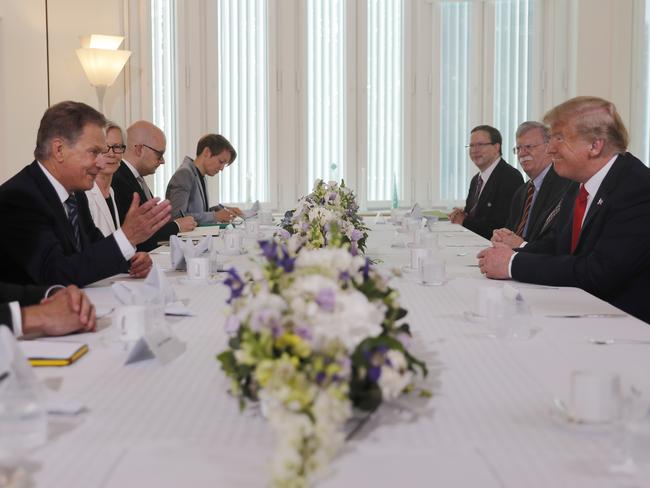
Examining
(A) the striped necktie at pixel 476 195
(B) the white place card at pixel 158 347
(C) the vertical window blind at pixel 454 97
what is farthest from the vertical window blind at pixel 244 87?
(B) the white place card at pixel 158 347

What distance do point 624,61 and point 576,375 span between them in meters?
7.84

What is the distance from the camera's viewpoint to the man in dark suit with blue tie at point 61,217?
340cm

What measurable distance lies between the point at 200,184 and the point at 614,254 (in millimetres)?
5061

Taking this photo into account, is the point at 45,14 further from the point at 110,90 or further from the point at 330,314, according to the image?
the point at 330,314

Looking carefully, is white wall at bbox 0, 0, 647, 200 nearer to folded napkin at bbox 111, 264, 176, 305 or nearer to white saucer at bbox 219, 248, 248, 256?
white saucer at bbox 219, 248, 248, 256

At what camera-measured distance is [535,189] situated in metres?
6.13

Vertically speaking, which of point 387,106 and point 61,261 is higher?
point 387,106

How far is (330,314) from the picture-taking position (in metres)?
1.53

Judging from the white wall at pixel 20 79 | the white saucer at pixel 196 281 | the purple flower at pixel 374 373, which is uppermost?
the white wall at pixel 20 79

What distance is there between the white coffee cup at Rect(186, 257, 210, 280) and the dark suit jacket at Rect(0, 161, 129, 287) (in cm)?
27

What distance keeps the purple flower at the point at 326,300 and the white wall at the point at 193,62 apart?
6.58 metres

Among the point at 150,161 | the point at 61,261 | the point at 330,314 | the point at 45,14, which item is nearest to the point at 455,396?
the point at 330,314

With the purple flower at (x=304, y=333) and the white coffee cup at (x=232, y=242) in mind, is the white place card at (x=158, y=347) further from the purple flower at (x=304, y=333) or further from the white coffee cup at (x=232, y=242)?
the white coffee cup at (x=232, y=242)

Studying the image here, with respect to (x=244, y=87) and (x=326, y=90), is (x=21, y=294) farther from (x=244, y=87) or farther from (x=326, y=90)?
(x=326, y=90)
